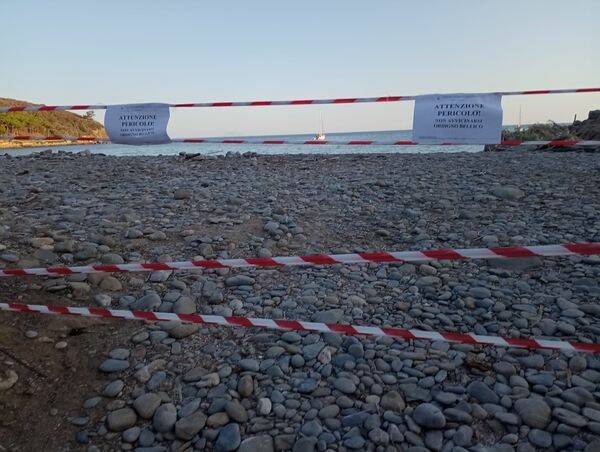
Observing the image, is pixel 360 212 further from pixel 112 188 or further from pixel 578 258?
pixel 112 188

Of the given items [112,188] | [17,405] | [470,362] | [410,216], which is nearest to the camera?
[17,405]

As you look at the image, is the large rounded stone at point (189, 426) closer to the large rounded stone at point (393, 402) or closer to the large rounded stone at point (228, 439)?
the large rounded stone at point (228, 439)

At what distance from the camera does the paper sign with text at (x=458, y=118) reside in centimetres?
387

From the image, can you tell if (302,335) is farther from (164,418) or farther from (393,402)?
(164,418)

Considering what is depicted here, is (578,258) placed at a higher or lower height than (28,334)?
higher

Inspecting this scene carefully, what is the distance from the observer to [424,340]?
10.1 ft

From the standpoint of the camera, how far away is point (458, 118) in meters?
3.94

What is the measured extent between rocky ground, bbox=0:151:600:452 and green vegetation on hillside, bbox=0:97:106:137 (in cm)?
5457

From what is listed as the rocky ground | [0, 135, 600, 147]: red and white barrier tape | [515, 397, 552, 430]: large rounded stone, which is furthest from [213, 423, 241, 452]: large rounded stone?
[0, 135, 600, 147]: red and white barrier tape

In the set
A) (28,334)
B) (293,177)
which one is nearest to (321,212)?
(293,177)

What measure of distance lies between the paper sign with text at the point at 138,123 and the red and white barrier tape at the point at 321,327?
7.76 feet

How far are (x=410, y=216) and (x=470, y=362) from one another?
3379mm

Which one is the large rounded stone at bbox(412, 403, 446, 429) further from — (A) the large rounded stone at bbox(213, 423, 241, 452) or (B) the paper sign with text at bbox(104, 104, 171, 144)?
(B) the paper sign with text at bbox(104, 104, 171, 144)

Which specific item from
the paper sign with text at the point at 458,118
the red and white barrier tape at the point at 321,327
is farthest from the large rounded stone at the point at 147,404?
the paper sign with text at the point at 458,118
